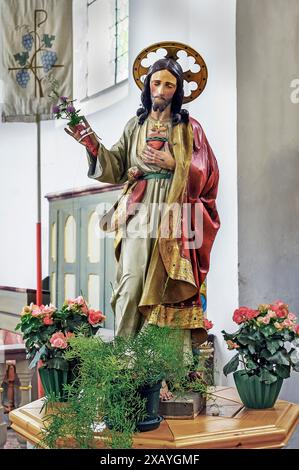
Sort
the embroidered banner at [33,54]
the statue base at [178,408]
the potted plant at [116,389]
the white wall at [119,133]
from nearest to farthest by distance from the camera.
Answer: the potted plant at [116,389] < the statue base at [178,408] < the white wall at [119,133] < the embroidered banner at [33,54]

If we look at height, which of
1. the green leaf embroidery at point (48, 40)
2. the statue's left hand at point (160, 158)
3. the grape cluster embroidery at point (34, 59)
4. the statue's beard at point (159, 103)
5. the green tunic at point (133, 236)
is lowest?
the green tunic at point (133, 236)

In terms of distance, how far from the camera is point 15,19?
2912mm

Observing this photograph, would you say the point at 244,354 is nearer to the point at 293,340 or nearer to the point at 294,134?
the point at 293,340

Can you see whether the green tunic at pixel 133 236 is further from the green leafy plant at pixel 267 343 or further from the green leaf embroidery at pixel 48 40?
the green leaf embroidery at pixel 48 40

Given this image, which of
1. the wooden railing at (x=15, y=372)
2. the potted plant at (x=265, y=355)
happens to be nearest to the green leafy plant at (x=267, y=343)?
the potted plant at (x=265, y=355)

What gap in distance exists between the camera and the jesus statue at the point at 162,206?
1859mm

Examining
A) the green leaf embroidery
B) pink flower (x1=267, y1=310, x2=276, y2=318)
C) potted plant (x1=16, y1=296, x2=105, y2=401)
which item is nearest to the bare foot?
potted plant (x1=16, y1=296, x2=105, y2=401)

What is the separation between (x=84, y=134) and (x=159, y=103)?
0.22 m

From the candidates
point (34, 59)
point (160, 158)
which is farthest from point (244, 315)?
point (34, 59)

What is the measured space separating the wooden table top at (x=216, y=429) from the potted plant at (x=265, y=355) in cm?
5

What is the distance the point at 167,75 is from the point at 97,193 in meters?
1.12

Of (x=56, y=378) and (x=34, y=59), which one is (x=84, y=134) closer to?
(x=56, y=378)

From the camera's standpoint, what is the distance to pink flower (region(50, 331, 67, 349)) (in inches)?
73.4

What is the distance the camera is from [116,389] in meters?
1.50
